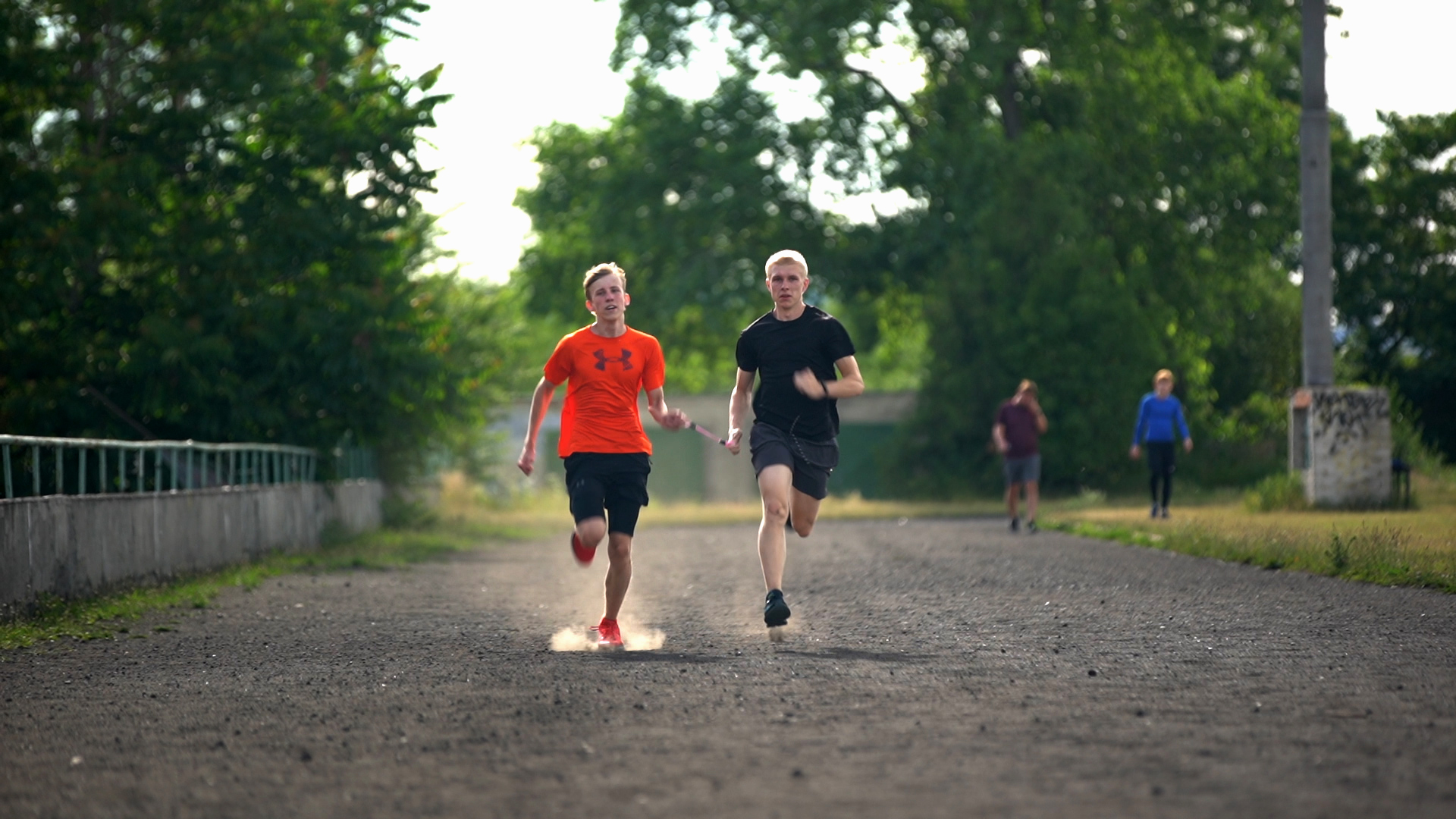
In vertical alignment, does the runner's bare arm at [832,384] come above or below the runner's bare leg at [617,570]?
above

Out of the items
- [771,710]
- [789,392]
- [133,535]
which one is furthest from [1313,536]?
[771,710]

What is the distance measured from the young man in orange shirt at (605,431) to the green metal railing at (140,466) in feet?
13.4

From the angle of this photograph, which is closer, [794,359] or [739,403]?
[794,359]

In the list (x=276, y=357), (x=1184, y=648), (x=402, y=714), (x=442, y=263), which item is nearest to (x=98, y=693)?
(x=402, y=714)

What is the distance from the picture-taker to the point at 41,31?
20.7m

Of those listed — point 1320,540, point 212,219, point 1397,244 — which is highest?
point 1397,244

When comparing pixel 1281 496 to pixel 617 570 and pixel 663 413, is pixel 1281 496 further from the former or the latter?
pixel 617 570

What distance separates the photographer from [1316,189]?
20.5m

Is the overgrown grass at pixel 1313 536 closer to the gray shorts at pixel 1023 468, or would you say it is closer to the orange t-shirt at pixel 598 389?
the gray shorts at pixel 1023 468

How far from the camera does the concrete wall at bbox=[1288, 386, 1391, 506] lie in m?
20.6

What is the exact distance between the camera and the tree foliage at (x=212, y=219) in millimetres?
20188

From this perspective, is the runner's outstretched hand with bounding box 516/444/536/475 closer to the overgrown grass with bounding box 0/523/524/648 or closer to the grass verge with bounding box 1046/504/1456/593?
the overgrown grass with bounding box 0/523/524/648

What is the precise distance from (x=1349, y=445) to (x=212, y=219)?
13.3 m

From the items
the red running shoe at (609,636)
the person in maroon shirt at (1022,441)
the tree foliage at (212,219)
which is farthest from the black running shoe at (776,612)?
the person in maroon shirt at (1022,441)
